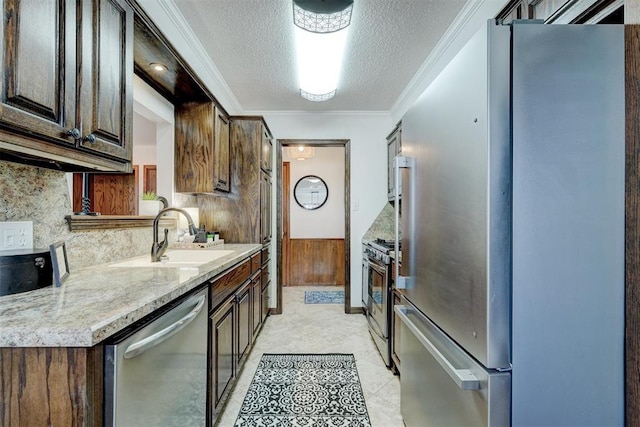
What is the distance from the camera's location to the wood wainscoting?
17.1 feet

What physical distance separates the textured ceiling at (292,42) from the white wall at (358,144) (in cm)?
49

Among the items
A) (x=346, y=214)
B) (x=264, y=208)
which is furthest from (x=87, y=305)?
(x=346, y=214)

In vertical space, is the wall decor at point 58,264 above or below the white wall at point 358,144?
below

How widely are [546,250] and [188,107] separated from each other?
2581 millimetres

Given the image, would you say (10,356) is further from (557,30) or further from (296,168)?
(296,168)

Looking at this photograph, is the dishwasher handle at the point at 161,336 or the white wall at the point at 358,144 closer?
the dishwasher handle at the point at 161,336

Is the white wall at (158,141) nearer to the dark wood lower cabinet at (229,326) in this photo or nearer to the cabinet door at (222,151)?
the cabinet door at (222,151)

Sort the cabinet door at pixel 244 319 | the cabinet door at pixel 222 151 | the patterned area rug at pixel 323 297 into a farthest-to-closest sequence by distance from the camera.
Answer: the patterned area rug at pixel 323 297 → the cabinet door at pixel 222 151 → the cabinet door at pixel 244 319

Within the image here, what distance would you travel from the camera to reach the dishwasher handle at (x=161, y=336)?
0.87 meters

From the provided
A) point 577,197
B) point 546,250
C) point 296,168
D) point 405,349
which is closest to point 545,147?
point 577,197

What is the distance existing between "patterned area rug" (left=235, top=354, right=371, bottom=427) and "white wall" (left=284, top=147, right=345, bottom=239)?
2.86 m

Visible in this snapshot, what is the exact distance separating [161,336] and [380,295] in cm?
190

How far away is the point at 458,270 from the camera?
1.04m

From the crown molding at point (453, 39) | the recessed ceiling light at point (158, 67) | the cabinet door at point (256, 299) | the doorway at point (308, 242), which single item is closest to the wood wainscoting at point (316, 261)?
the doorway at point (308, 242)
